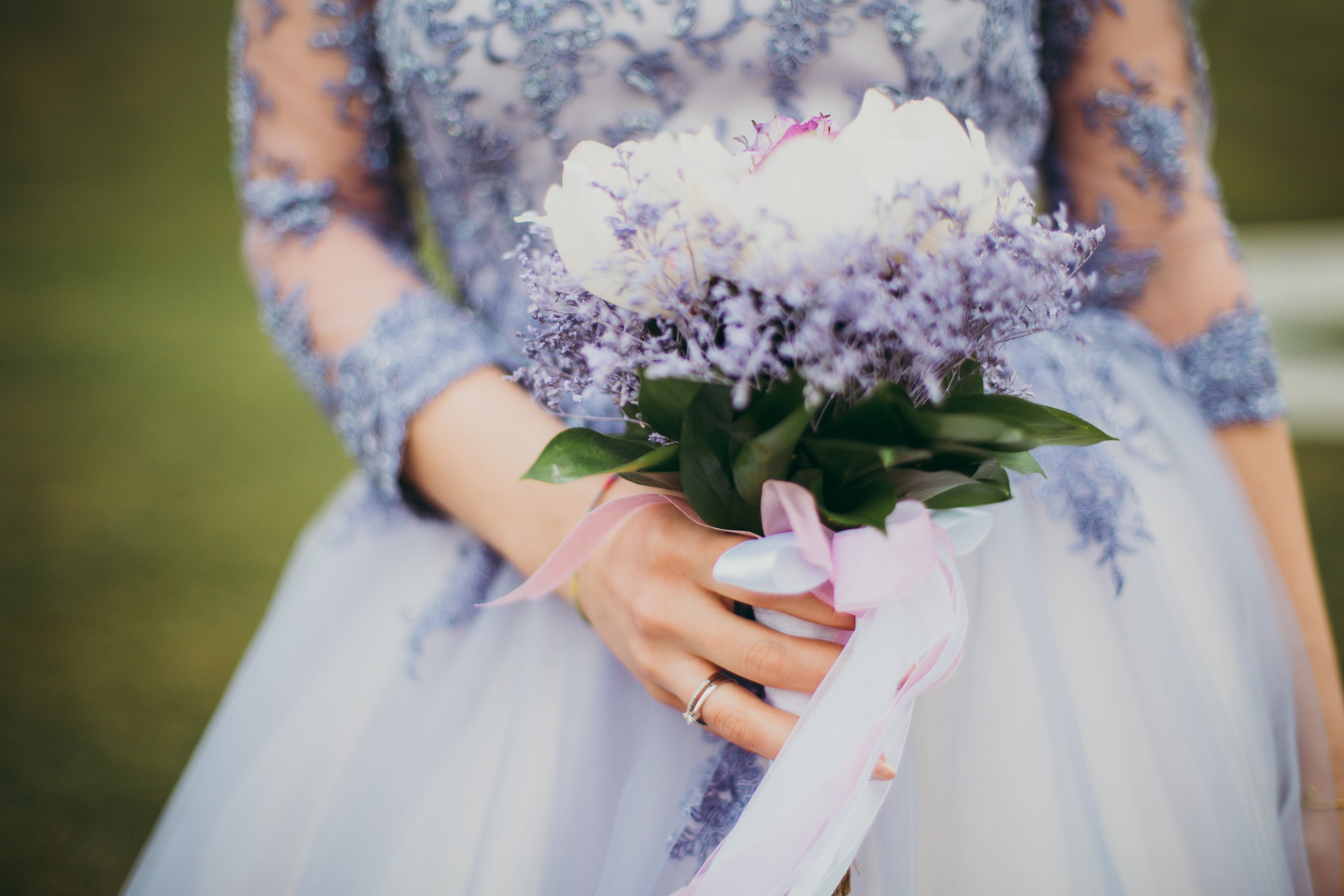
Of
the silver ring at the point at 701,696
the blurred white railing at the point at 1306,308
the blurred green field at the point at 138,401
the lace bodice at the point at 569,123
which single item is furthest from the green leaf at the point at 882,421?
the blurred white railing at the point at 1306,308

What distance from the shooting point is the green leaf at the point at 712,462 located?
51 centimetres

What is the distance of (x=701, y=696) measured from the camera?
0.59m

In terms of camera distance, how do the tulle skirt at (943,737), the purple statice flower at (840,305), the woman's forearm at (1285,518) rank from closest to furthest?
the purple statice flower at (840,305)
the tulle skirt at (943,737)
the woman's forearm at (1285,518)

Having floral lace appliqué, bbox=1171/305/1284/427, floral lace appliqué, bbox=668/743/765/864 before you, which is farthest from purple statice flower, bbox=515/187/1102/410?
floral lace appliqué, bbox=1171/305/1284/427

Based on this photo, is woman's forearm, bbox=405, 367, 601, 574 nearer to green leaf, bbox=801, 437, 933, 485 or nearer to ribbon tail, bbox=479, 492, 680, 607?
ribbon tail, bbox=479, 492, 680, 607

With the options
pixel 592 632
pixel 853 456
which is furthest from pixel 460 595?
pixel 853 456

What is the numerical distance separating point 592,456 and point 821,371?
0.60ft

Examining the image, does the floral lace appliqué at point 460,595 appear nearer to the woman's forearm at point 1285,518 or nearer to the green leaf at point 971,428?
the green leaf at point 971,428

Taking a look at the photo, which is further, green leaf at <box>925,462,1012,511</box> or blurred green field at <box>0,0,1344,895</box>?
blurred green field at <box>0,0,1344,895</box>

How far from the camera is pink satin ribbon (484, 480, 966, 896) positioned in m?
0.50

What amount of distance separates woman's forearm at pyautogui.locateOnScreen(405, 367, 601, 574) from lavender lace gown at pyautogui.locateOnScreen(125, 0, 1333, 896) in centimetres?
3

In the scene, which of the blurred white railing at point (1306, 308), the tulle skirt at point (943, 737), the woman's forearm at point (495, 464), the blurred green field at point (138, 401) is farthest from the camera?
the blurred white railing at point (1306, 308)

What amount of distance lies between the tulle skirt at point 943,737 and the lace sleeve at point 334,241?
0.64 ft

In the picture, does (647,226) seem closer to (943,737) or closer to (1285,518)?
(943,737)
